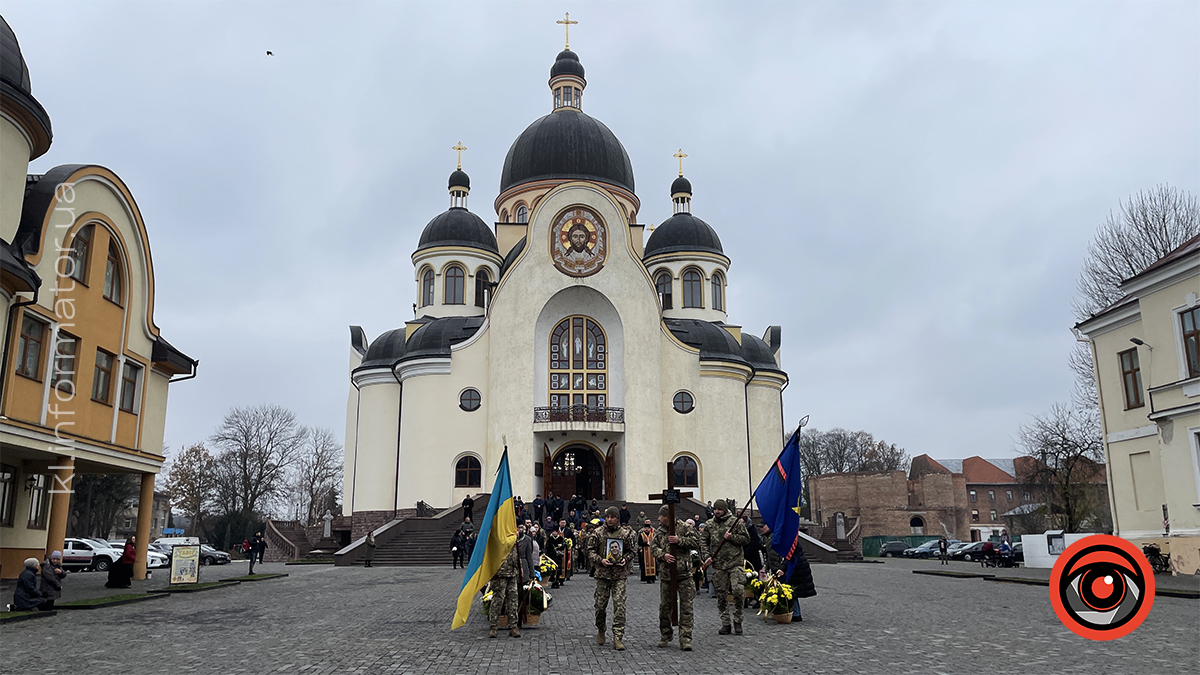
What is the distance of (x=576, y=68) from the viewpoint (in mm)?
48750

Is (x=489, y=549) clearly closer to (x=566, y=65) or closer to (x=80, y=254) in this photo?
(x=80, y=254)

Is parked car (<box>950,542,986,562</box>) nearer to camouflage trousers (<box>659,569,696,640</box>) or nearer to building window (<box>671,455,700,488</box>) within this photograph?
building window (<box>671,455,700,488</box>)

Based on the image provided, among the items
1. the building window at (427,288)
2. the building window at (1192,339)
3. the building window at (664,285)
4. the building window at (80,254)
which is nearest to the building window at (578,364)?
the building window at (664,285)

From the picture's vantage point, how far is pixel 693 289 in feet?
150

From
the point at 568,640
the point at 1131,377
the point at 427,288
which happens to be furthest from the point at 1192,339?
the point at 427,288

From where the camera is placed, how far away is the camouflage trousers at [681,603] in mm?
9742

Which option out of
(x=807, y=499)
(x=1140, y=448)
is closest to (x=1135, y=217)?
(x=1140, y=448)

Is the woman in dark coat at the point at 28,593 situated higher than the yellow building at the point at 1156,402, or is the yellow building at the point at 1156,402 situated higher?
the yellow building at the point at 1156,402

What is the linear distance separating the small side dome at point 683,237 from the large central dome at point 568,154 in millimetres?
2904

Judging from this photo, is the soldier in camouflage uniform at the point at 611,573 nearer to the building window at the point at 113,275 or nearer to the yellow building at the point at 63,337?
the yellow building at the point at 63,337

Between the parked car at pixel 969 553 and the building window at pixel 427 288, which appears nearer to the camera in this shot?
the parked car at pixel 969 553

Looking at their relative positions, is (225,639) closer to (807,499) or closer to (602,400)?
(602,400)

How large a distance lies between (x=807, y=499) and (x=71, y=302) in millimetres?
60088

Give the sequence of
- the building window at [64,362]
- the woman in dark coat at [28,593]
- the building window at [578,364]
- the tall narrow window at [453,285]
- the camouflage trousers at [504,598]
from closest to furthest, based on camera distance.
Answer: the camouflage trousers at [504,598]
the woman in dark coat at [28,593]
the building window at [64,362]
the building window at [578,364]
the tall narrow window at [453,285]
